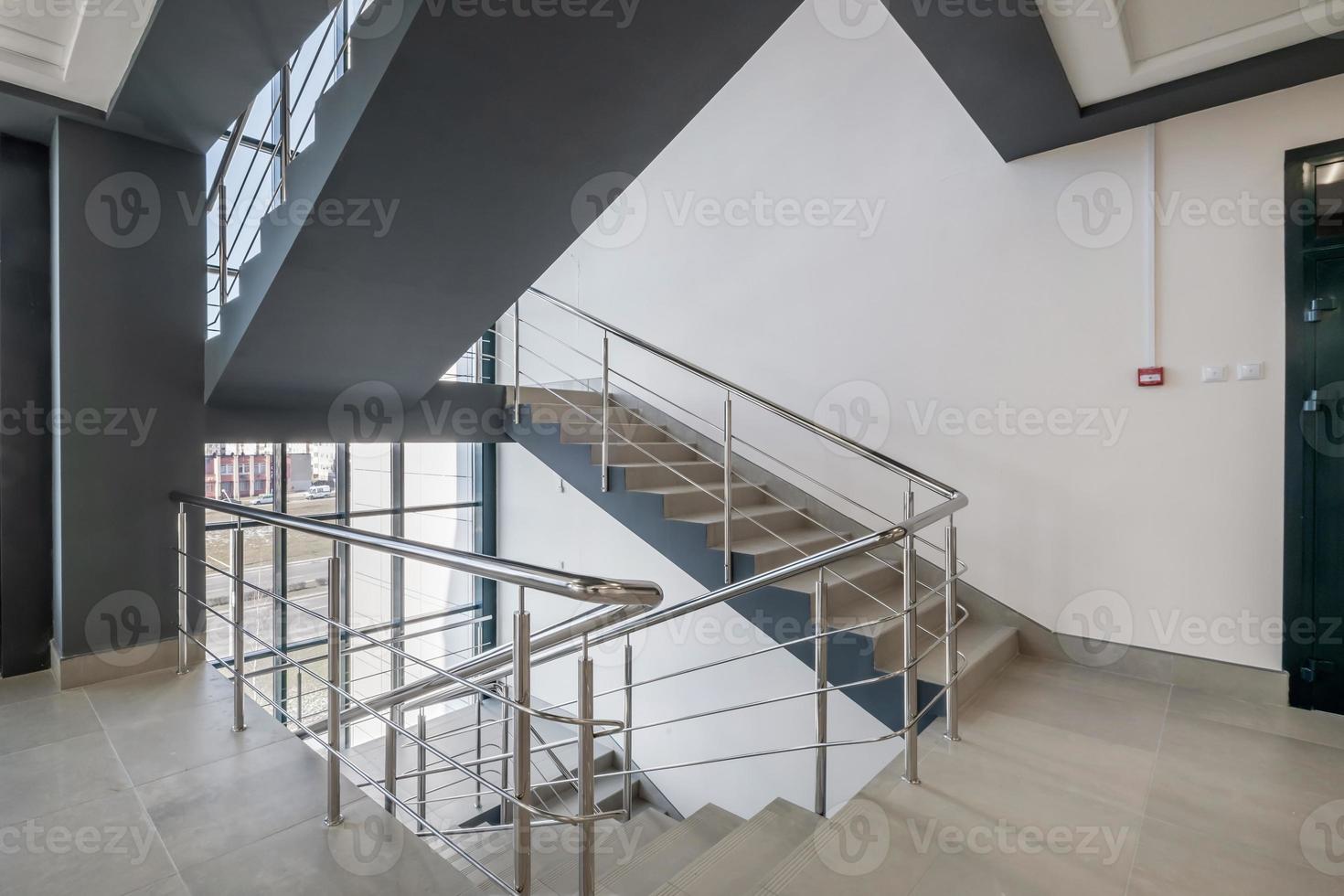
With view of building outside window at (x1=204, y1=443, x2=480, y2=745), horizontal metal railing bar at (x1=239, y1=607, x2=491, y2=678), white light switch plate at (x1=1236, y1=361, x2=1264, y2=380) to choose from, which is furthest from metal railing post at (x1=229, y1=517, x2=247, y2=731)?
white light switch plate at (x1=1236, y1=361, x2=1264, y2=380)

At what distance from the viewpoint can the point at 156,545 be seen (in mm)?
2826

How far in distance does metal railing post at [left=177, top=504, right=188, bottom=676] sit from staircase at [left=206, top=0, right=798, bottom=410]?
0.56 m

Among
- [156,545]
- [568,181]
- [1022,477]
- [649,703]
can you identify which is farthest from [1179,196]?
[156,545]

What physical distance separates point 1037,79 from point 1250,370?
151 centimetres

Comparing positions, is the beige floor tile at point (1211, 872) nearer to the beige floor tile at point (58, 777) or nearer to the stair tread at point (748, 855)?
the stair tread at point (748, 855)

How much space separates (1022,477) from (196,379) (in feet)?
13.1

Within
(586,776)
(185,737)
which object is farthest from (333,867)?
(185,737)

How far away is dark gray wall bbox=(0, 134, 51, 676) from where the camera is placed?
271 centimetres

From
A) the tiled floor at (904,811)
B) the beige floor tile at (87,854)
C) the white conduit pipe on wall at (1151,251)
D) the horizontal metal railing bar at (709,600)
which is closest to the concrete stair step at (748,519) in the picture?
the horizontal metal railing bar at (709,600)

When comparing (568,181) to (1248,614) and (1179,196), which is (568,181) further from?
(1248,614)

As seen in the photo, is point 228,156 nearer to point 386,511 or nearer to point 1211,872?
point 386,511

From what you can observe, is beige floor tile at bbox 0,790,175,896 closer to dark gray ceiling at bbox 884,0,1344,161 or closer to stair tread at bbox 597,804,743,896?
stair tread at bbox 597,804,743,896

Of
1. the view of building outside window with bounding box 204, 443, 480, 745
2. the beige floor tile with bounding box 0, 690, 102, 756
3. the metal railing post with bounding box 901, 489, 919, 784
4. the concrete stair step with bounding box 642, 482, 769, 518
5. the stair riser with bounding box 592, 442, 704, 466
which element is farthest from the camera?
the view of building outside window with bounding box 204, 443, 480, 745

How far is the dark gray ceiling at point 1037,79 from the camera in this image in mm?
2324
